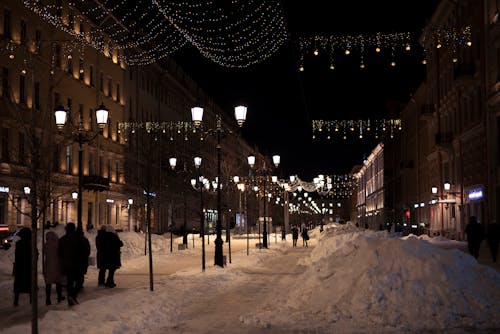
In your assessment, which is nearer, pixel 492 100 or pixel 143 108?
pixel 492 100

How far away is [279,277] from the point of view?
22906mm

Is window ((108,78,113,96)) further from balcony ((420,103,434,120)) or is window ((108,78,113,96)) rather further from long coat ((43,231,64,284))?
long coat ((43,231,64,284))

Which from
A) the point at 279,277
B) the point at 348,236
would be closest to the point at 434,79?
the point at 348,236

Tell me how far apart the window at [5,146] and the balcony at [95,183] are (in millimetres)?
11285

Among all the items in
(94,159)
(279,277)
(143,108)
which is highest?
(143,108)

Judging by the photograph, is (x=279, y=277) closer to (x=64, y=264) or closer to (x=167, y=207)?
(x=64, y=264)

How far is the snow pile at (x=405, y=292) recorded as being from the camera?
39.8 feet

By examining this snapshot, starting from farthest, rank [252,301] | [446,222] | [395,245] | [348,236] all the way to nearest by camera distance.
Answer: [446,222] → [348,236] → [252,301] → [395,245]

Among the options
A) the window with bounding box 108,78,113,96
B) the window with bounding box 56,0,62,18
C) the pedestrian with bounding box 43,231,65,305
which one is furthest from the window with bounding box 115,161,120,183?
the pedestrian with bounding box 43,231,65,305

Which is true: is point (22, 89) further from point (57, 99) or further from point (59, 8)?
point (57, 99)

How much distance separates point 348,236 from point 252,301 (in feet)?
51.8

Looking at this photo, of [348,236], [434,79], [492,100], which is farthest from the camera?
[434,79]

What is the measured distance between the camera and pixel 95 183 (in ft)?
183

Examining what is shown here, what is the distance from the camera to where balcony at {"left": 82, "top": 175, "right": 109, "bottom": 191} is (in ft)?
180
